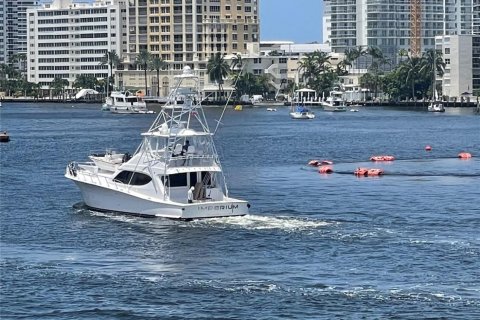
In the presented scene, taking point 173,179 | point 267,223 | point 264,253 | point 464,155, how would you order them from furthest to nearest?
point 464,155 < point 173,179 < point 267,223 < point 264,253

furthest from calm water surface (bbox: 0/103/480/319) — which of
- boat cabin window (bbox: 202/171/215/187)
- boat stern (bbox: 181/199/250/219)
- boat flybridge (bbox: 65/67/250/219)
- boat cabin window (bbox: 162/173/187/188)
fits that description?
boat cabin window (bbox: 202/171/215/187)

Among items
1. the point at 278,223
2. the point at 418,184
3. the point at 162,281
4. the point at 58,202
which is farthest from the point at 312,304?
the point at 418,184

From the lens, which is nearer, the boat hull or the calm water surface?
the calm water surface

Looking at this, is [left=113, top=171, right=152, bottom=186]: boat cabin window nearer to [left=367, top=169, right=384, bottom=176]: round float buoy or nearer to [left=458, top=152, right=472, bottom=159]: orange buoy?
[left=367, top=169, right=384, bottom=176]: round float buoy

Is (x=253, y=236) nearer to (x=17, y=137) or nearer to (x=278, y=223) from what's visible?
(x=278, y=223)

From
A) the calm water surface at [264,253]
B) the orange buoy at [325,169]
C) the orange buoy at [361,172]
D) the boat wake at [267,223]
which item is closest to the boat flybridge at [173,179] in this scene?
the boat wake at [267,223]

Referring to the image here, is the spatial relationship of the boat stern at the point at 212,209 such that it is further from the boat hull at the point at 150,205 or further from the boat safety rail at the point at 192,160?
the boat safety rail at the point at 192,160

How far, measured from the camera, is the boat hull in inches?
2687

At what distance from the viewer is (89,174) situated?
7569 centimetres

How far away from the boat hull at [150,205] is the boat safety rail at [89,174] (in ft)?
0.96

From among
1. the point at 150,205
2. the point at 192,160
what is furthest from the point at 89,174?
the point at 192,160

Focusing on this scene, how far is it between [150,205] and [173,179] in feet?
6.29

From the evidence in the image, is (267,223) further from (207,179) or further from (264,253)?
(264,253)

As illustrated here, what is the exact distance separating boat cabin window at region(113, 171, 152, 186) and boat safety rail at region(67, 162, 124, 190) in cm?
56
